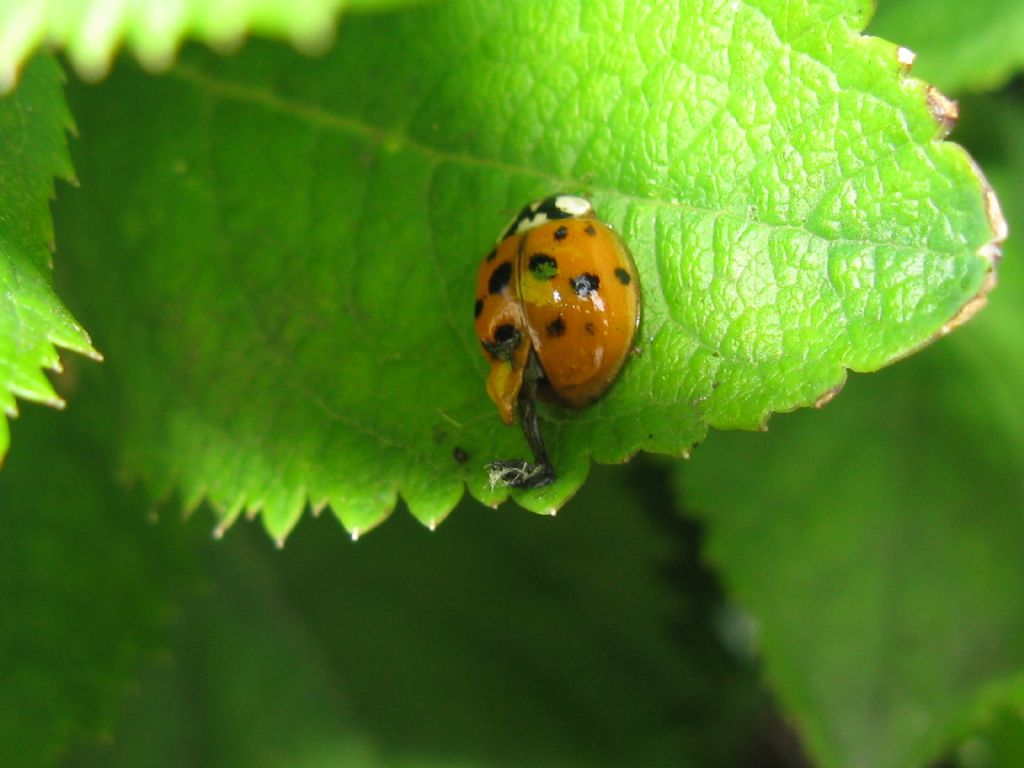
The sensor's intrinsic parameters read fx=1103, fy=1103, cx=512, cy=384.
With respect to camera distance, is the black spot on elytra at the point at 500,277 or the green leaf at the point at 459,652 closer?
the black spot on elytra at the point at 500,277

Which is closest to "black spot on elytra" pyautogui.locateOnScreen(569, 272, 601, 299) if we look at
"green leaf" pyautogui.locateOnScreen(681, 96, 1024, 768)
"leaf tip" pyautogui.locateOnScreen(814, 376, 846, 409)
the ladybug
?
the ladybug

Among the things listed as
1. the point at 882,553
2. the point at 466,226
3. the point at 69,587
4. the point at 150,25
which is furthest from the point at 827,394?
the point at 69,587

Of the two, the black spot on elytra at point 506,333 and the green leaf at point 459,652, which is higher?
the black spot on elytra at point 506,333

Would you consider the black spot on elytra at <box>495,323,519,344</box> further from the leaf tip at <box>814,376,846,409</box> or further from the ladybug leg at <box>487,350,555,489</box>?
the leaf tip at <box>814,376,846,409</box>

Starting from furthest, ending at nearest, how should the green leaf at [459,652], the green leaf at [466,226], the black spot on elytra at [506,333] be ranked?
the green leaf at [459,652] → the black spot on elytra at [506,333] → the green leaf at [466,226]

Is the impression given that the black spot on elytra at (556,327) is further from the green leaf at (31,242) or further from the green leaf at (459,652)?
the green leaf at (459,652)

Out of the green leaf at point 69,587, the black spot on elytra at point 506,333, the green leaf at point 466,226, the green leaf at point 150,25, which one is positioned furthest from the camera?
the green leaf at point 69,587

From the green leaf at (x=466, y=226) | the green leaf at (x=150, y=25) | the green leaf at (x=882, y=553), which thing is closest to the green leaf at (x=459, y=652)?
the green leaf at (x=882, y=553)
